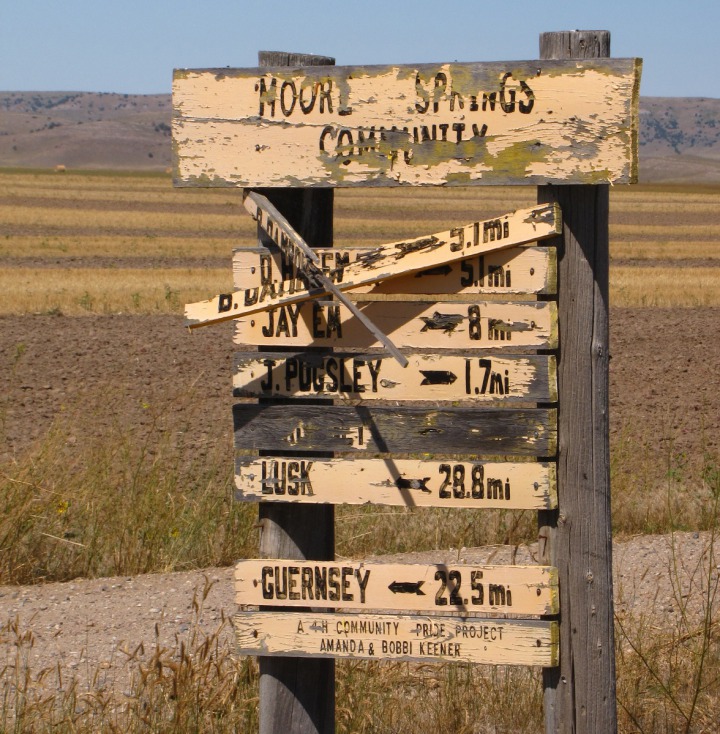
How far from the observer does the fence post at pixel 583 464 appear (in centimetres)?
310

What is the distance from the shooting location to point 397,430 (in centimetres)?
322

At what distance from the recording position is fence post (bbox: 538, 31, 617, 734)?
3096mm

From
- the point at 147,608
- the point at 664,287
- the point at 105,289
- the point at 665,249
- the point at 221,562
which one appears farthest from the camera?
the point at 665,249

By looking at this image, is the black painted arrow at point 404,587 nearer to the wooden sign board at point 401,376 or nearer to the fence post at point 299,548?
the fence post at point 299,548

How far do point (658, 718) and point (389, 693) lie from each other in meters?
0.94

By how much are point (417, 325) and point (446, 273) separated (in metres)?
0.17

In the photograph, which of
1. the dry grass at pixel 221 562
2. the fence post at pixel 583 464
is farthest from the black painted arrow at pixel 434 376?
the dry grass at pixel 221 562

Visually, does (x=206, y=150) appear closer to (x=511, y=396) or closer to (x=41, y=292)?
(x=511, y=396)

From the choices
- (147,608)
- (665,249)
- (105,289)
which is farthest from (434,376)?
(665,249)

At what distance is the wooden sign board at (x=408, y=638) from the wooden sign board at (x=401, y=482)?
→ 0.34 meters

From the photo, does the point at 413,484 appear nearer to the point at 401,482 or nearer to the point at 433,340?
the point at 401,482

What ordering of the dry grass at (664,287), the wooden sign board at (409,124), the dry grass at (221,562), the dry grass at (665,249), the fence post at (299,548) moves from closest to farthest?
the wooden sign board at (409,124)
the fence post at (299,548)
the dry grass at (221,562)
the dry grass at (664,287)
the dry grass at (665,249)

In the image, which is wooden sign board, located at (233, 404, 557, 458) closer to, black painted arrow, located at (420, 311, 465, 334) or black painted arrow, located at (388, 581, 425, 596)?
black painted arrow, located at (420, 311, 465, 334)

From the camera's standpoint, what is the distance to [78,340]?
16375 mm
